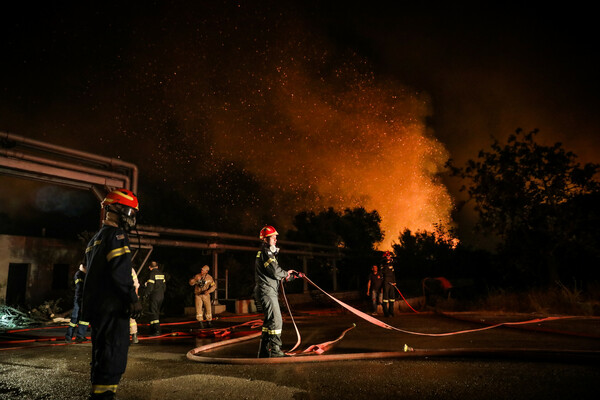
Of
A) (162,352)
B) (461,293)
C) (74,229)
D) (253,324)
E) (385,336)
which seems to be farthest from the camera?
(74,229)

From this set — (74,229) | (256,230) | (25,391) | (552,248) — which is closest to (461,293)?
(552,248)

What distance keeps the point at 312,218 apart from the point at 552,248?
2477 cm

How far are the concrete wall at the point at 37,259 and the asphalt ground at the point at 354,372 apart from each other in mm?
12443

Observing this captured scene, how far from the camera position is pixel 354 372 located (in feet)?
16.0

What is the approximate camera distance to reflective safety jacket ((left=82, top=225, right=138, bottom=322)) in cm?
367

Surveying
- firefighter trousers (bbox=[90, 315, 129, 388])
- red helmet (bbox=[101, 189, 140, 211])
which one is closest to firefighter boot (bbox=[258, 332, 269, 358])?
firefighter trousers (bbox=[90, 315, 129, 388])

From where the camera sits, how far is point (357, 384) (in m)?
4.34

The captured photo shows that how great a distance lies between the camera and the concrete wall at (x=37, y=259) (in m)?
17.6

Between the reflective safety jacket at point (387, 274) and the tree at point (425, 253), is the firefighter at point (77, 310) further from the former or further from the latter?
the tree at point (425, 253)

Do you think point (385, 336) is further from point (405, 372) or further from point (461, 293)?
point (461, 293)

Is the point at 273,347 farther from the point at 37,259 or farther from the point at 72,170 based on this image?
the point at 37,259

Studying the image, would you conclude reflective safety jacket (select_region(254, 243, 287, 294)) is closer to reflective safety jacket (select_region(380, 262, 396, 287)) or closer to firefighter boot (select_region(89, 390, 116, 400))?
firefighter boot (select_region(89, 390, 116, 400))

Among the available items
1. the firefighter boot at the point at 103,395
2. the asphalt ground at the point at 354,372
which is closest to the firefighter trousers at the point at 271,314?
the asphalt ground at the point at 354,372

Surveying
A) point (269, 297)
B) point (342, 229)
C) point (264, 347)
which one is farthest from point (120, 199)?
point (342, 229)
